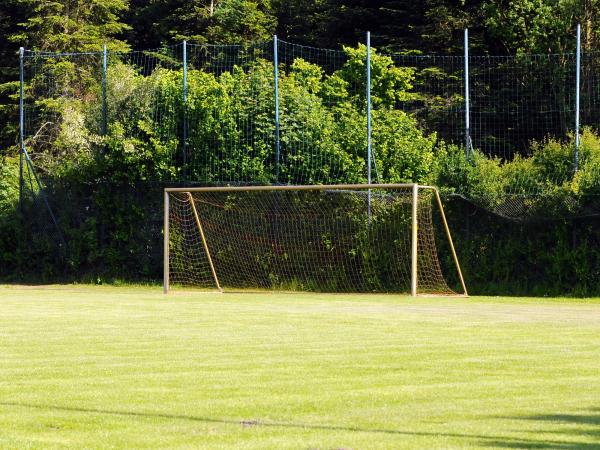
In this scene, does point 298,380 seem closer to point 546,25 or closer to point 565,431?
point 565,431

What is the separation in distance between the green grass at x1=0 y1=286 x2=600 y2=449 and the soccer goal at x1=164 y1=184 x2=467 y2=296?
8.56 metres

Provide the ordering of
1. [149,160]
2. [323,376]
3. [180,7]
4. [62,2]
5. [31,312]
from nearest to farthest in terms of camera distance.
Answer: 1. [323,376]
2. [31,312]
3. [149,160]
4. [62,2]
5. [180,7]

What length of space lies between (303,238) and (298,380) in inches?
706

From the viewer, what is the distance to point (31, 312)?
1895 centimetres

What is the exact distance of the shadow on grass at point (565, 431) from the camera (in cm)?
686

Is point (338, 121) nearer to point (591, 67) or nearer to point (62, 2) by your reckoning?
point (591, 67)

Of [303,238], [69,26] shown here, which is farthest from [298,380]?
[69,26]

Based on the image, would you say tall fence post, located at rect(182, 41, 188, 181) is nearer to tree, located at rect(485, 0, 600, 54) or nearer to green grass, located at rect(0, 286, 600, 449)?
tree, located at rect(485, 0, 600, 54)

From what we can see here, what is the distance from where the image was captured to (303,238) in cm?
2780

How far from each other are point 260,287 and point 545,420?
20114mm

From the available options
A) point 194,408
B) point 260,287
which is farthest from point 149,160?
point 194,408

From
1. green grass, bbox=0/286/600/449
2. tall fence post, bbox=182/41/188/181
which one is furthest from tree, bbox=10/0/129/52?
green grass, bbox=0/286/600/449

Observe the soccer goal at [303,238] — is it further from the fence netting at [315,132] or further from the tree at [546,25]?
the tree at [546,25]

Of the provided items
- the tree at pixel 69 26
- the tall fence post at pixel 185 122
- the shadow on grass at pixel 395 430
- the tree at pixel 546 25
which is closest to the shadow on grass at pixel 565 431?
the shadow on grass at pixel 395 430
